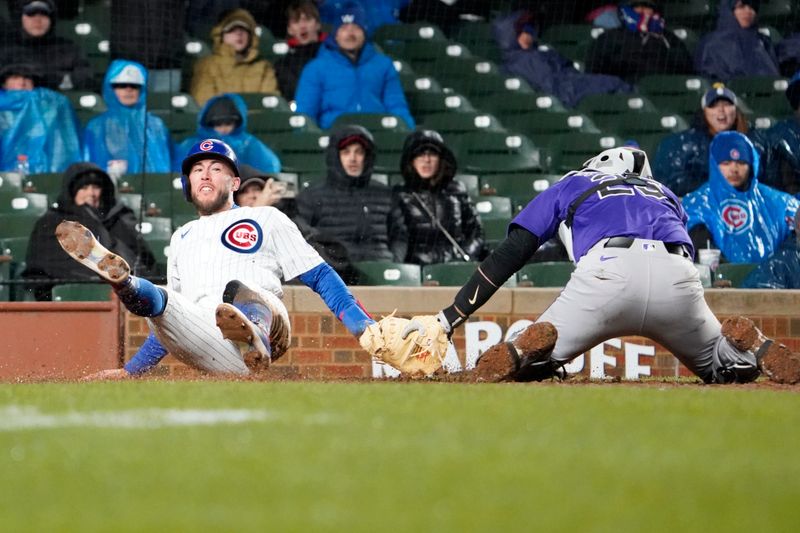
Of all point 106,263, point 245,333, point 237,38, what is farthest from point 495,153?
point 106,263

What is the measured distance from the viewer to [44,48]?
35.7 ft

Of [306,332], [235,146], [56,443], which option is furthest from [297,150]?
[56,443]

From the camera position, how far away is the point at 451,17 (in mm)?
13211

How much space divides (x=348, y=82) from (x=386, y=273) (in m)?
2.95

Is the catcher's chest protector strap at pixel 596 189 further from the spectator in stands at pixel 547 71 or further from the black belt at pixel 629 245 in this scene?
the spectator in stands at pixel 547 71

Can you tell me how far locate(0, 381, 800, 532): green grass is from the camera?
7.93 feet

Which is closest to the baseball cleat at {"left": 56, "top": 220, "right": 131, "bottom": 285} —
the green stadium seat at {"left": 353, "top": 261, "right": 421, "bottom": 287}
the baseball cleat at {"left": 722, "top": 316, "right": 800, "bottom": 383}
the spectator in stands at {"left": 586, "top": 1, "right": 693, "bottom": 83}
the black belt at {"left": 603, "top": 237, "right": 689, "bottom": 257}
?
the black belt at {"left": 603, "top": 237, "right": 689, "bottom": 257}

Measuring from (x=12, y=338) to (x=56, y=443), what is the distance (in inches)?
179

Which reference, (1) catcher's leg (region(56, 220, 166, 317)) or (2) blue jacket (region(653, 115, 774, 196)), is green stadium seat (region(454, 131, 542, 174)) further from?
(1) catcher's leg (region(56, 220, 166, 317))

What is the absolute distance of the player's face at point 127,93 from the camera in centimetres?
1003

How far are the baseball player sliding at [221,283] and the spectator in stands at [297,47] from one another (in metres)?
5.18

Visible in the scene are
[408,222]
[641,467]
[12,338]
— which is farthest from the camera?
[408,222]

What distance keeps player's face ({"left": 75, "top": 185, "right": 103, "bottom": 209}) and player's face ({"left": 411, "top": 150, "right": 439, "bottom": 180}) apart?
2135 mm

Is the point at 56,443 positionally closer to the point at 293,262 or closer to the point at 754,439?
the point at 754,439
